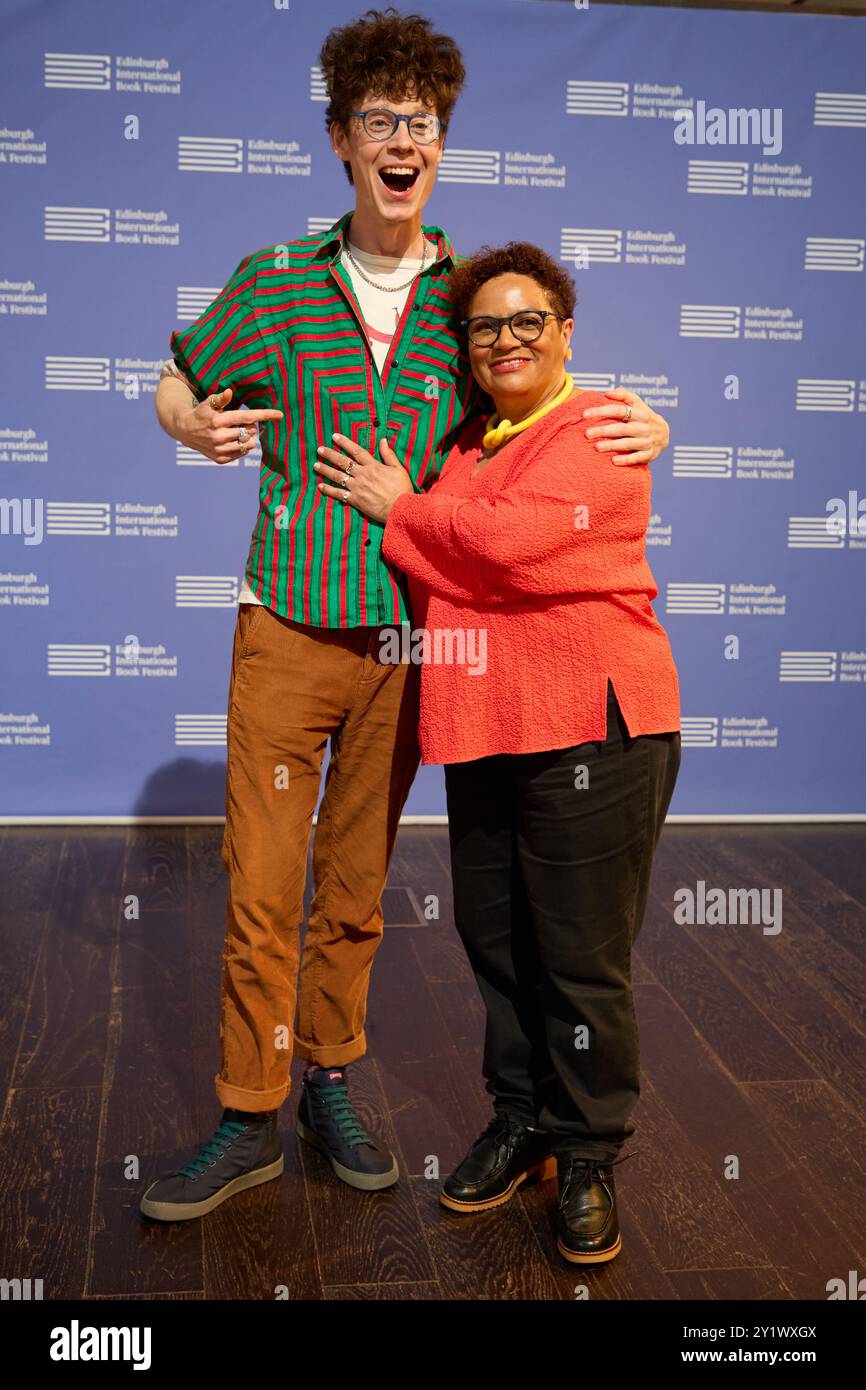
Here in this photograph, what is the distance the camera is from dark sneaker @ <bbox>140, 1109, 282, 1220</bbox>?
2311mm

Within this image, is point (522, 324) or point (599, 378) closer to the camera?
point (522, 324)

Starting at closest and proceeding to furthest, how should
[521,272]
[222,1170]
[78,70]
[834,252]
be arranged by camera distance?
[521,272]
[222,1170]
[78,70]
[834,252]

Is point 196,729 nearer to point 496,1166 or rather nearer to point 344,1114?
point 344,1114

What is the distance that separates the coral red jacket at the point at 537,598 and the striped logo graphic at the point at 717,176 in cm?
252

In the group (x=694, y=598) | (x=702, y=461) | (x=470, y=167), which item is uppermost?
(x=470, y=167)

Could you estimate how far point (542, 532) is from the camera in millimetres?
2012

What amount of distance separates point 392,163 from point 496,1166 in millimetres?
1590

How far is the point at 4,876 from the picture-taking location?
12.9ft

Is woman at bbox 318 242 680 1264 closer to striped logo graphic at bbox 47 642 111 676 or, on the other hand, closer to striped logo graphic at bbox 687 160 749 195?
striped logo graphic at bbox 47 642 111 676

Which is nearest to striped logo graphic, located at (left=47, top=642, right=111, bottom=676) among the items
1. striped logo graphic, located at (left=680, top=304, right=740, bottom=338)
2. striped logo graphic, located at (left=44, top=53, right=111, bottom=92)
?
striped logo graphic, located at (left=44, top=53, right=111, bottom=92)

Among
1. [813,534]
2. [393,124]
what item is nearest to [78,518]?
[813,534]

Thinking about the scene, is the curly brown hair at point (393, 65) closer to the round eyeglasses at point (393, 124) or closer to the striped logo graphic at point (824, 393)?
the round eyeglasses at point (393, 124)

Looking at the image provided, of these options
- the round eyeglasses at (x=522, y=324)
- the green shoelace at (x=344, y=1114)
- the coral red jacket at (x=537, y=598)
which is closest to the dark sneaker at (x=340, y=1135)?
the green shoelace at (x=344, y=1114)

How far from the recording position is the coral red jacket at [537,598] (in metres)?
2.03
